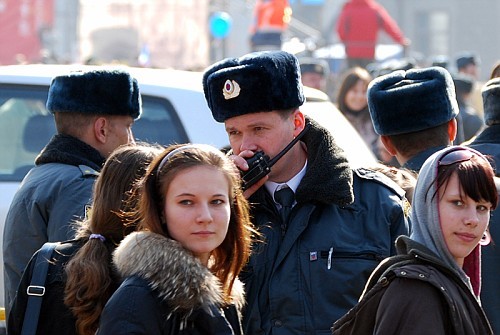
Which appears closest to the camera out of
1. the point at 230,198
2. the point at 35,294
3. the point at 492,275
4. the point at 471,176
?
the point at 471,176

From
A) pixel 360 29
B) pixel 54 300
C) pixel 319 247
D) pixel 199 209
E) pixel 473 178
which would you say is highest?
pixel 473 178

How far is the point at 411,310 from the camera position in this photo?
3.25 m

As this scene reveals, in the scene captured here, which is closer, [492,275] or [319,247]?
[319,247]

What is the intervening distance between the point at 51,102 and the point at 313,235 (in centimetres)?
152

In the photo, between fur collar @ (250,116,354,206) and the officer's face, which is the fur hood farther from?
the officer's face

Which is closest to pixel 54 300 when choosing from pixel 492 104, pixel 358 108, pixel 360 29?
pixel 492 104

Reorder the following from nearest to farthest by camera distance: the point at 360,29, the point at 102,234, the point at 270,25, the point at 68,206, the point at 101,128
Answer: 1. the point at 102,234
2. the point at 68,206
3. the point at 101,128
4. the point at 360,29
5. the point at 270,25

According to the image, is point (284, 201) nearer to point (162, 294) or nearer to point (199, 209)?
point (199, 209)

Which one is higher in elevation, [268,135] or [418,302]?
[268,135]

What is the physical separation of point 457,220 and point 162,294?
875 millimetres

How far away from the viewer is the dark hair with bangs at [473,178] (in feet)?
11.3

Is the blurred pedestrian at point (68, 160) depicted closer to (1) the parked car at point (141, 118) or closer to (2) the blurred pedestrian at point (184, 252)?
(2) the blurred pedestrian at point (184, 252)

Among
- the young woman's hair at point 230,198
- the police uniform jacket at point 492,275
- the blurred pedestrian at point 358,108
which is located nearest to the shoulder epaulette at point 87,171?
the young woman's hair at point 230,198

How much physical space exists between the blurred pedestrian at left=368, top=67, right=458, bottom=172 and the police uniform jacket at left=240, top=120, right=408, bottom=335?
678 millimetres
